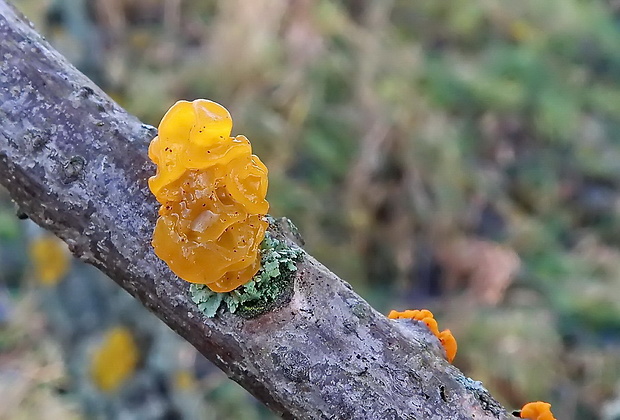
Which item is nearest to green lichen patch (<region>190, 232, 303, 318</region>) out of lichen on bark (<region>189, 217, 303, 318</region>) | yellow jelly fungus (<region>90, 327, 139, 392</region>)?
lichen on bark (<region>189, 217, 303, 318</region>)

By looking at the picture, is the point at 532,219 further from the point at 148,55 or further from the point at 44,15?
the point at 44,15

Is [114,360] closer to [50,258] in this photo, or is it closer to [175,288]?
[50,258]

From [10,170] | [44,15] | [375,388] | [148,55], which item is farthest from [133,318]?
[148,55]

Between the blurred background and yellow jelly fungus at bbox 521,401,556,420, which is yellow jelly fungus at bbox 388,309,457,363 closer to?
yellow jelly fungus at bbox 521,401,556,420

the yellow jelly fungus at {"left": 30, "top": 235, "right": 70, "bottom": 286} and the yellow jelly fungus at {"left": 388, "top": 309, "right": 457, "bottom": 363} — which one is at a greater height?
the yellow jelly fungus at {"left": 388, "top": 309, "right": 457, "bottom": 363}

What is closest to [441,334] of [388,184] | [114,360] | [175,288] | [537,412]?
[537,412]

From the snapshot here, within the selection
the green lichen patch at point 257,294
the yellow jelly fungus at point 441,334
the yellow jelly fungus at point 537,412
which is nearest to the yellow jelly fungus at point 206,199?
Answer: the green lichen patch at point 257,294
